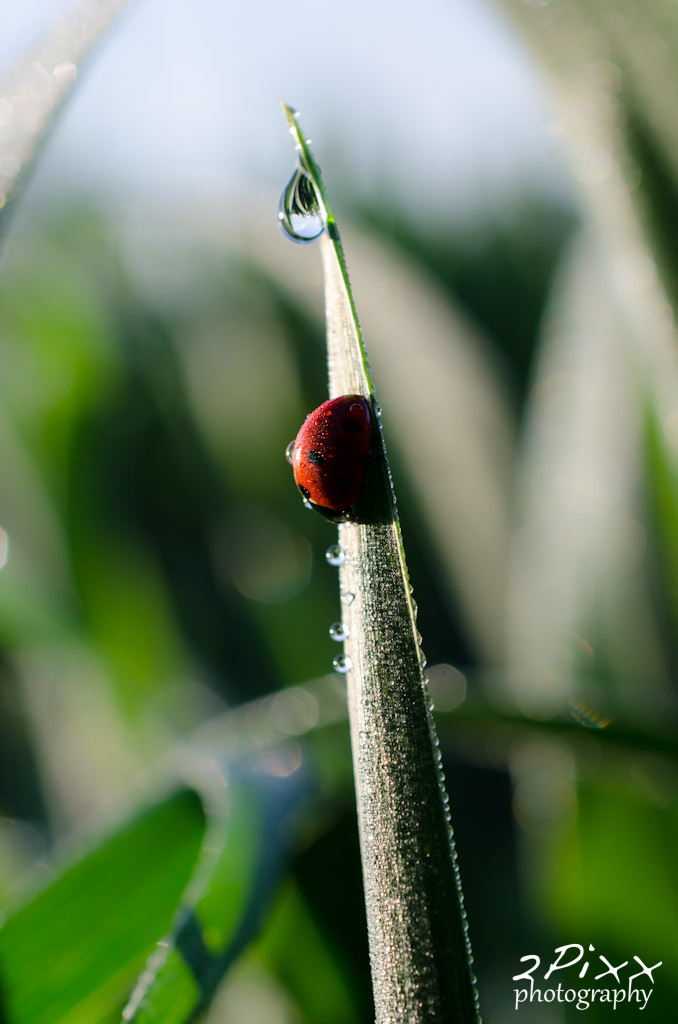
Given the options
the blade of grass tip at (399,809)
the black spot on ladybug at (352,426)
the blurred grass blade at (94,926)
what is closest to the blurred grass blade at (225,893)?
the blurred grass blade at (94,926)

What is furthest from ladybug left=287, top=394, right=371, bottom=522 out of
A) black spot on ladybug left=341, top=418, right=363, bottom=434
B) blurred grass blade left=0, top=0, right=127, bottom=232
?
blurred grass blade left=0, top=0, right=127, bottom=232

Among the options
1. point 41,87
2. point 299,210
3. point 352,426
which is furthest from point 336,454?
point 41,87

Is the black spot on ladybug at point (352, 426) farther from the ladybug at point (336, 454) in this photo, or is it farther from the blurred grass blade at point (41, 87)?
the blurred grass blade at point (41, 87)

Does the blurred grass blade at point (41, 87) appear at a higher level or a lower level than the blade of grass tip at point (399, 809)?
higher

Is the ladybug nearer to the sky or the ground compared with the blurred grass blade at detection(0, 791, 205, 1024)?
nearer to the sky

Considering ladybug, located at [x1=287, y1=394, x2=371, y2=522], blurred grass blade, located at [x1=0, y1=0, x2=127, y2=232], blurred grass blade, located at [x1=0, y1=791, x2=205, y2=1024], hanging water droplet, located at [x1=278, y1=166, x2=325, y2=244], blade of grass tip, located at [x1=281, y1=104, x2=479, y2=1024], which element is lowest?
blurred grass blade, located at [x1=0, y1=791, x2=205, y2=1024]

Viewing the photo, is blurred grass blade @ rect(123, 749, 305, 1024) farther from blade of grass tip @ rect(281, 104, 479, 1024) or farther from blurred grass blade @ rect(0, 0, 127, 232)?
blurred grass blade @ rect(0, 0, 127, 232)

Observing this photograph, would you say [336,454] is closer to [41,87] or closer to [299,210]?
[299,210]
